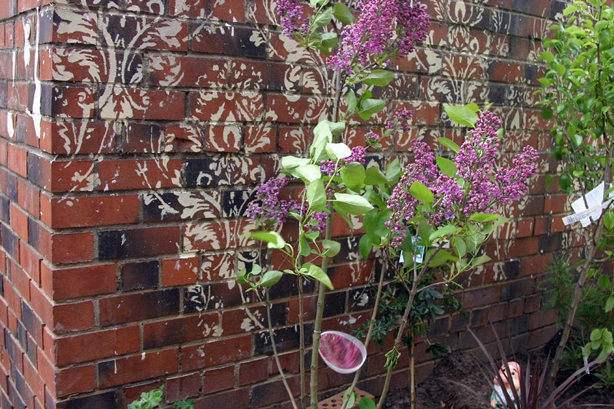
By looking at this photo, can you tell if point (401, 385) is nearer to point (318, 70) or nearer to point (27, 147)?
point (318, 70)

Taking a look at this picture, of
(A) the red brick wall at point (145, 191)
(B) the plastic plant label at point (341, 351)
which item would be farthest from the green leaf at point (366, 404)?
(A) the red brick wall at point (145, 191)

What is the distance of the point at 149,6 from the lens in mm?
1785

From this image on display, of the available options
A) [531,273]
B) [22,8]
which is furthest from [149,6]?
[531,273]

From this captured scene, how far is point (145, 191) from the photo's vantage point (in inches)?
72.9

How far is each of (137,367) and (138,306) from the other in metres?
0.19

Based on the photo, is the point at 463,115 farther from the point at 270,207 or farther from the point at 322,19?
the point at 270,207

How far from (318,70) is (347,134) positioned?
0.26m

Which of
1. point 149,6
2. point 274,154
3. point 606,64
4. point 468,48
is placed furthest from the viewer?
point 468,48

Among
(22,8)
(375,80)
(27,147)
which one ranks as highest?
(22,8)

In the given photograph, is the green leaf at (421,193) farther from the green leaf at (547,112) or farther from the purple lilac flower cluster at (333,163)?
the green leaf at (547,112)

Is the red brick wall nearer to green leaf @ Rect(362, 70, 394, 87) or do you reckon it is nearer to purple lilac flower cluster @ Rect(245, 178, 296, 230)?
purple lilac flower cluster @ Rect(245, 178, 296, 230)

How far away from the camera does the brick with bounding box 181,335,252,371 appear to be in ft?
6.60

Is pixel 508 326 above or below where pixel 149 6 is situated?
below

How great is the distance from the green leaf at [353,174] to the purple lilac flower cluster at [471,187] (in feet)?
→ 0.69
